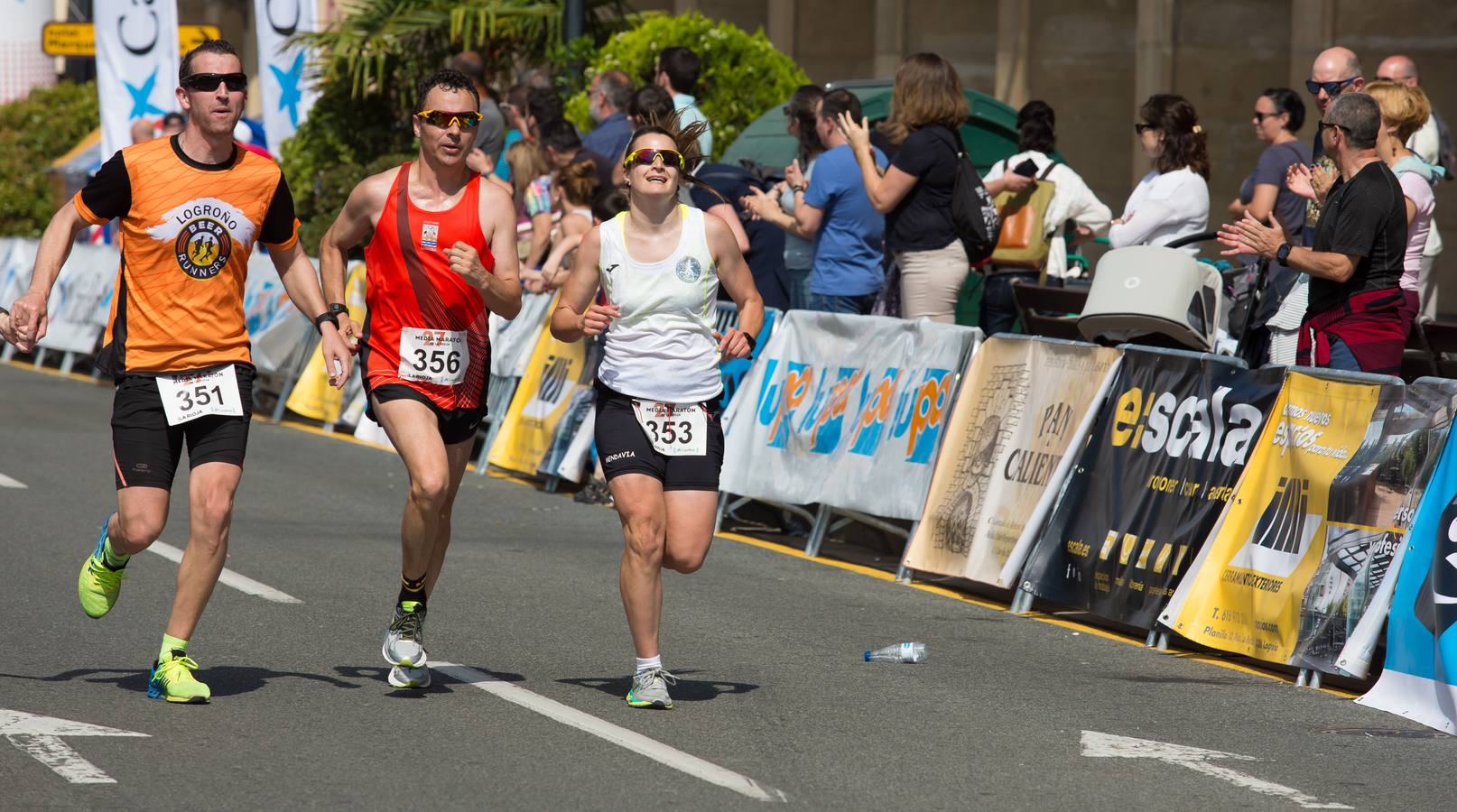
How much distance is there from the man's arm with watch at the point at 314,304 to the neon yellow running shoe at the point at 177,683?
1.06 m

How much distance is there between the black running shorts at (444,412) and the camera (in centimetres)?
736

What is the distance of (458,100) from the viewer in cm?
734

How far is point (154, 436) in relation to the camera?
7.04m

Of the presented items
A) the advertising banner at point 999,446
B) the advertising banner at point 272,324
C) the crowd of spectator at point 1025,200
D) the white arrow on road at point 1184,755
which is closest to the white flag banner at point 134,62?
the advertising banner at point 272,324

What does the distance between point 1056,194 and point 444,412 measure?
6197 mm

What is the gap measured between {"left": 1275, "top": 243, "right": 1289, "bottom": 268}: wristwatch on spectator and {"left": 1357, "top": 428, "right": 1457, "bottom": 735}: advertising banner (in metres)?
1.43

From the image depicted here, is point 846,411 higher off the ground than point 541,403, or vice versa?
point 846,411

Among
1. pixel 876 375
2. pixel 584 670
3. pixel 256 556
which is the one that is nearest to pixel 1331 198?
pixel 876 375

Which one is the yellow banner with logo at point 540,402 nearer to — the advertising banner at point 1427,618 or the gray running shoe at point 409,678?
the gray running shoe at point 409,678

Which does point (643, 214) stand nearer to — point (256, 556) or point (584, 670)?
point (584, 670)

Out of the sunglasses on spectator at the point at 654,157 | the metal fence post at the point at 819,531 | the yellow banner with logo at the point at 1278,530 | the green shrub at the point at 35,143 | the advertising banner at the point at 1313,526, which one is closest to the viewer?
the sunglasses on spectator at the point at 654,157

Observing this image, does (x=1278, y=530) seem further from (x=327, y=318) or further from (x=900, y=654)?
(x=327, y=318)

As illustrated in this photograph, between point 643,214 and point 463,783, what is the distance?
2.19 metres

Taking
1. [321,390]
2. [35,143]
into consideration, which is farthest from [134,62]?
[35,143]
